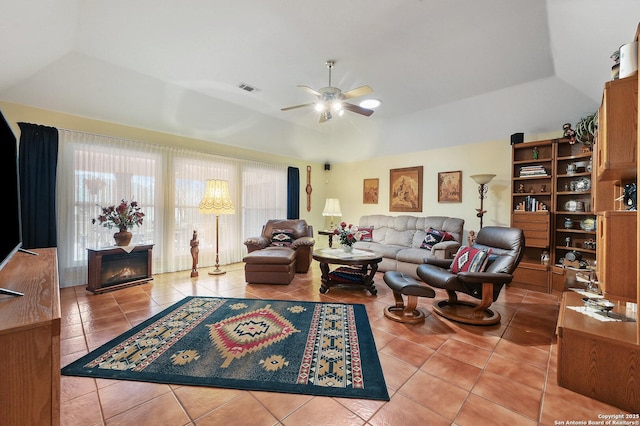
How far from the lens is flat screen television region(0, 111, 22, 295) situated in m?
1.37

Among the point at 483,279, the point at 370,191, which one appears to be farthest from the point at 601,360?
the point at 370,191

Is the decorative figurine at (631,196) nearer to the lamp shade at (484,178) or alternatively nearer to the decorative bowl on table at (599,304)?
the decorative bowl on table at (599,304)

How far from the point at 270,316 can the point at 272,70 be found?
296 cm

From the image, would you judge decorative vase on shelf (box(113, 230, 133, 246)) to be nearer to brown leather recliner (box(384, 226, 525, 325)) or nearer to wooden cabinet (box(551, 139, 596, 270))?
brown leather recliner (box(384, 226, 525, 325))

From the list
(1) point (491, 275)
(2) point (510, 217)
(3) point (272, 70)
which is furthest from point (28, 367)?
(2) point (510, 217)

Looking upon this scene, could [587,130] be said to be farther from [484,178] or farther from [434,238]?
[434,238]

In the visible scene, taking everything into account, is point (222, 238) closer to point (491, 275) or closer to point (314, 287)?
point (314, 287)

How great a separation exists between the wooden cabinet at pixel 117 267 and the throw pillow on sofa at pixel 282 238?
1.93 meters

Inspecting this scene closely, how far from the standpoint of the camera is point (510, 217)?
14.3ft

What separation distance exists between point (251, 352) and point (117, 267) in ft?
9.16

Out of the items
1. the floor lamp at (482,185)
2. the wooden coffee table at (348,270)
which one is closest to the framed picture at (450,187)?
the floor lamp at (482,185)

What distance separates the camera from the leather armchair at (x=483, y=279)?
265 cm

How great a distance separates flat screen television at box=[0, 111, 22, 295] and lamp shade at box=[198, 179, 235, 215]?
2.76m

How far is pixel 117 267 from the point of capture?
3.70m
